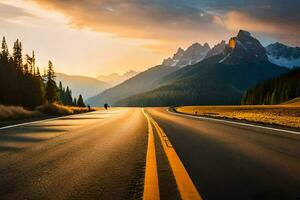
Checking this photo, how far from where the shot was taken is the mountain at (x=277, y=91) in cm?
14188

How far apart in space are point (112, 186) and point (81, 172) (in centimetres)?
128

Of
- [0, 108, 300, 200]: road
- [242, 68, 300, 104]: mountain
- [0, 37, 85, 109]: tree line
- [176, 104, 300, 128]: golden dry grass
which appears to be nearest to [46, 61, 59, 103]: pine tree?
[0, 37, 85, 109]: tree line

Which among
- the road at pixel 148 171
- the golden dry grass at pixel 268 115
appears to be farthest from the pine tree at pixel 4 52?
the road at pixel 148 171

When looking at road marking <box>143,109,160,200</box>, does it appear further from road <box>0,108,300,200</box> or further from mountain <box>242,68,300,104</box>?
mountain <box>242,68,300,104</box>

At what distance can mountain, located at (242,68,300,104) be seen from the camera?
14188 cm

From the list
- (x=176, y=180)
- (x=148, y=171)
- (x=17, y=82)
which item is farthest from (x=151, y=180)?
(x=17, y=82)

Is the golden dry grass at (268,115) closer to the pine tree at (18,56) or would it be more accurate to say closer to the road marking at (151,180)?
the road marking at (151,180)

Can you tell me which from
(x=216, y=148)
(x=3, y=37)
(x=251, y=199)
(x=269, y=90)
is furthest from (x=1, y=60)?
(x=269, y=90)

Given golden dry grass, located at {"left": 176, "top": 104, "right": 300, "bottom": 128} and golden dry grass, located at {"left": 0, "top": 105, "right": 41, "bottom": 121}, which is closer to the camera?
golden dry grass, located at {"left": 0, "top": 105, "right": 41, "bottom": 121}

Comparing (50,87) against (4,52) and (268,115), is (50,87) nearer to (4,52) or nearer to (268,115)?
(4,52)

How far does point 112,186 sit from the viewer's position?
559 centimetres

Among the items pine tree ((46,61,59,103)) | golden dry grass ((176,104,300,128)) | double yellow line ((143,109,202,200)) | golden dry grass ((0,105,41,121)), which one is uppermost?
pine tree ((46,61,59,103))

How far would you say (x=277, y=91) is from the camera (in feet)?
485

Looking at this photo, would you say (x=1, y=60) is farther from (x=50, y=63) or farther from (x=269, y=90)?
(x=269, y=90)
